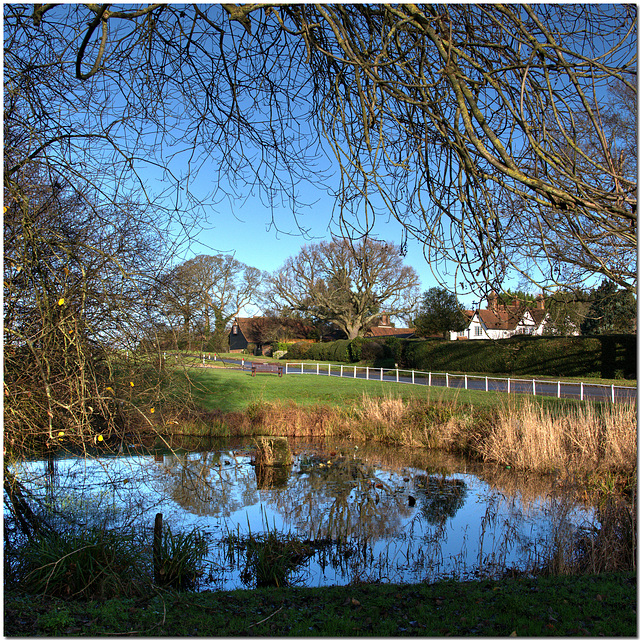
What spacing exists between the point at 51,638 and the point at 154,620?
2.60ft

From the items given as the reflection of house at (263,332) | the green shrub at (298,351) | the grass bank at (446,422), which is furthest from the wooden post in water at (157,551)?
the reflection of house at (263,332)

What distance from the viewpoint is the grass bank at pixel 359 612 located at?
3791 millimetres

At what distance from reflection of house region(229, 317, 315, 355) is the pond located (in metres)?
32.8

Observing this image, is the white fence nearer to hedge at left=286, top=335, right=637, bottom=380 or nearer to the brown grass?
hedge at left=286, top=335, right=637, bottom=380

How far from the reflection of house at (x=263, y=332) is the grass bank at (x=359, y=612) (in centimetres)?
3851

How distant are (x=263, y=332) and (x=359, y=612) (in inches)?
1701

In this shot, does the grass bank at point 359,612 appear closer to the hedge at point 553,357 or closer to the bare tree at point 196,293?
the bare tree at point 196,293

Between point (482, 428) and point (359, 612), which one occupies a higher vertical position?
point (482, 428)

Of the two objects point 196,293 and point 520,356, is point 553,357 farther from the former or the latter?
point 196,293

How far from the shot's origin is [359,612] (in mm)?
4324

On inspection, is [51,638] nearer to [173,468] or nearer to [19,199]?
[19,199]

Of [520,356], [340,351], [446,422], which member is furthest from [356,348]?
[446,422]

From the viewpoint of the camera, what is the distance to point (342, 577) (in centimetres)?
598

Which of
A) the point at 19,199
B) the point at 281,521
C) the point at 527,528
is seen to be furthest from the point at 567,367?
the point at 19,199
